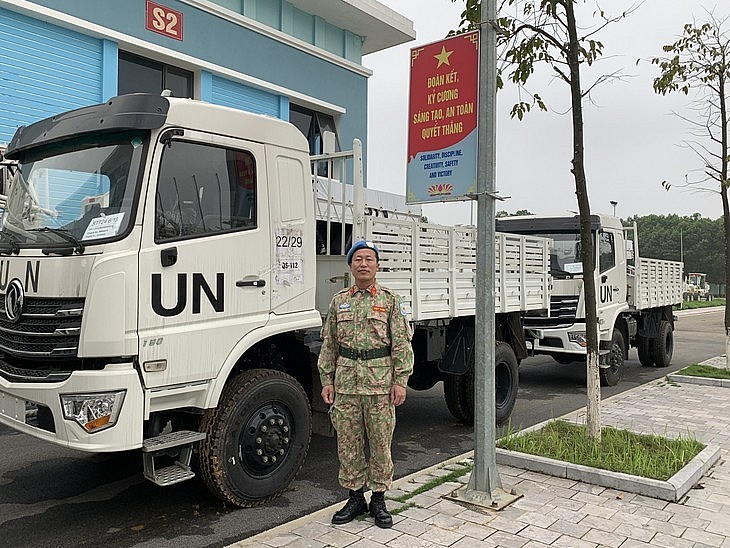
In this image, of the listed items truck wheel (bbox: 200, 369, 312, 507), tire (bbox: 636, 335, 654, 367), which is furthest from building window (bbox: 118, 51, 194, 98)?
tire (bbox: 636, 335, 654, 367)

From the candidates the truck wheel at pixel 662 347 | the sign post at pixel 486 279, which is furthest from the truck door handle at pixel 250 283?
the truck wheel at pixel 662 347

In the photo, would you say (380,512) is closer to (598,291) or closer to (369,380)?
(369,380)

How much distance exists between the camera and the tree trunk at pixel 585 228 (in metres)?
5.53

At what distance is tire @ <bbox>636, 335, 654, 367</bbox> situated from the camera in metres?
12.5

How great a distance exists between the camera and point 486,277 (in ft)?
14.5

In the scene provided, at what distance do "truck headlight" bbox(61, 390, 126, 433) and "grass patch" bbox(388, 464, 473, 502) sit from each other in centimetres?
202

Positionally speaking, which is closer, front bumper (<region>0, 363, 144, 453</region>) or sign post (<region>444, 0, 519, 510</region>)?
front bumper (<region>0, 363, 144, 453</region>)

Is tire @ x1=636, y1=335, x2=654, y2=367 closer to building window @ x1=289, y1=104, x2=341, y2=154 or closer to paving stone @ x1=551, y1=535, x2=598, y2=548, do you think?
building window @ x1=289, y1=104, x2=341, y2=154

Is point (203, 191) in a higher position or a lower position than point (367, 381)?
higher

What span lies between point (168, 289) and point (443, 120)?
2241 millimetres

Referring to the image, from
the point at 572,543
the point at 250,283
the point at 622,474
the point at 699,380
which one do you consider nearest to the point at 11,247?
the point at 250,283

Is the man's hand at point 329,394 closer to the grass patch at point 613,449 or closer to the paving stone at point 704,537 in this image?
the grass patch at point 613,449

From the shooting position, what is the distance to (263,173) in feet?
15.1

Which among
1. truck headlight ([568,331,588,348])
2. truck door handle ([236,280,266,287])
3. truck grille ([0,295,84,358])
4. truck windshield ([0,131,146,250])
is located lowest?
truck headlight ([568,331,588,348])
